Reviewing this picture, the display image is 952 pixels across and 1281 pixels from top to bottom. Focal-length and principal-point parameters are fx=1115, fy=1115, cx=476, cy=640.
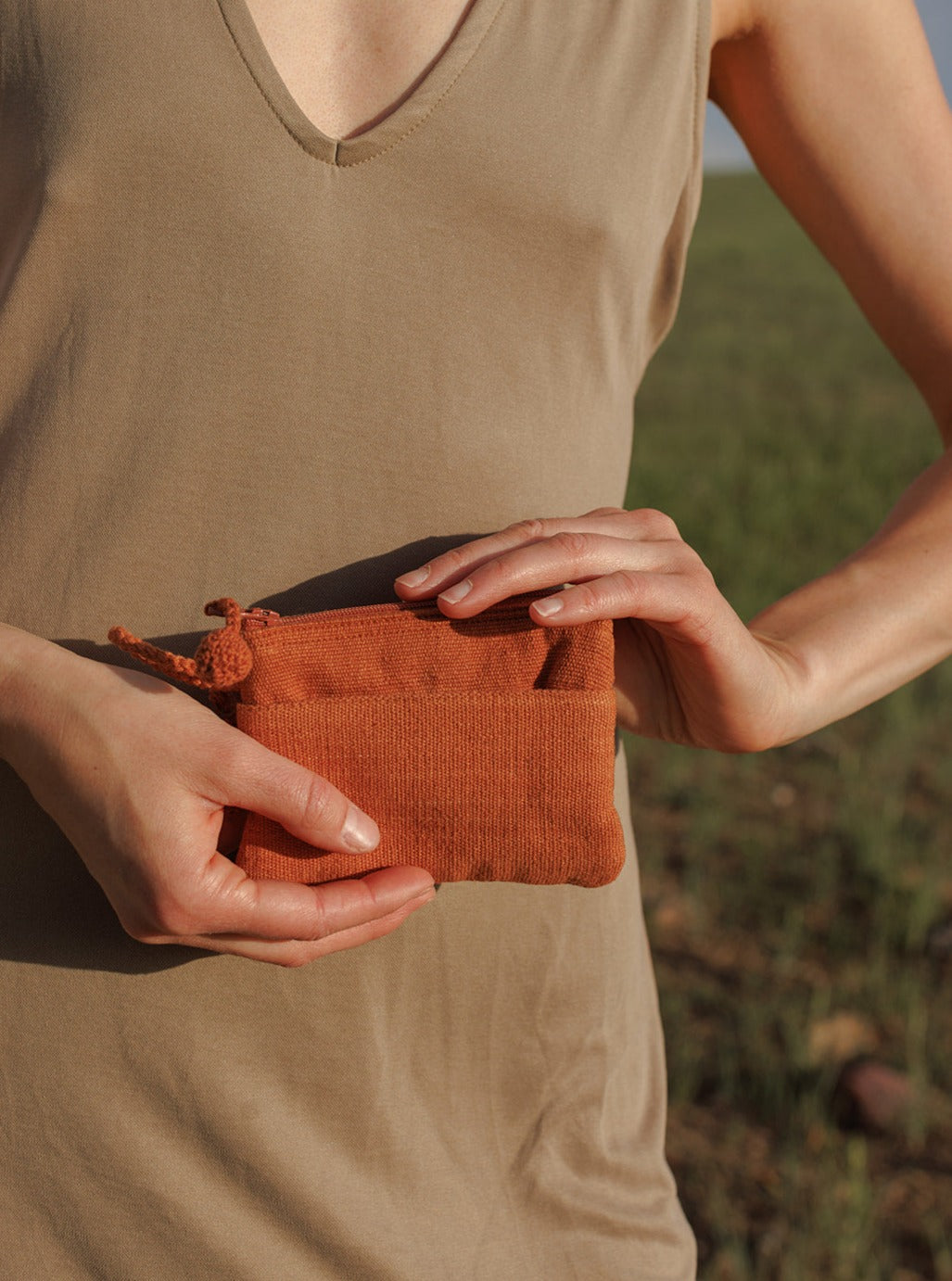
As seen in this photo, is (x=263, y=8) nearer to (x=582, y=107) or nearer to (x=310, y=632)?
(x=582, y=107)

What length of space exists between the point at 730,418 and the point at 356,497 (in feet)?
32.3

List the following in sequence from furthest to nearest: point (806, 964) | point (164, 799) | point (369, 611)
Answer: point (806, 964)
point (369, 611)
point (164, 799)

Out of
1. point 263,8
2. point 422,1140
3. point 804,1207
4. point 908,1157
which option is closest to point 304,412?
point 263,8

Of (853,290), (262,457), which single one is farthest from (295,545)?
(853,290)

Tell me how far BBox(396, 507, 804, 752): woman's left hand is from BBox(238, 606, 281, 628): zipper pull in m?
0.12

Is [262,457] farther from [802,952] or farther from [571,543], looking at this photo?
[802,952]

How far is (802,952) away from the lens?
3.44 metres

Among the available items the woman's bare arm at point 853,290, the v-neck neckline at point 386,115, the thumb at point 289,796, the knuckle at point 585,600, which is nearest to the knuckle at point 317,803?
the thumb at point 289,796

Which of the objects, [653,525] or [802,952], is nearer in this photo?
[653,525]

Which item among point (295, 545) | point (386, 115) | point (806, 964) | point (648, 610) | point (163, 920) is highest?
point (386, 115)

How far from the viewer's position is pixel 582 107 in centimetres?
113

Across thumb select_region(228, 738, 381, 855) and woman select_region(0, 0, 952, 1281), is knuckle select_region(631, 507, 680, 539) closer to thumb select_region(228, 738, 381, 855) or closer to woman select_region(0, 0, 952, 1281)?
woman select_region(0, 0, 952, 1281)

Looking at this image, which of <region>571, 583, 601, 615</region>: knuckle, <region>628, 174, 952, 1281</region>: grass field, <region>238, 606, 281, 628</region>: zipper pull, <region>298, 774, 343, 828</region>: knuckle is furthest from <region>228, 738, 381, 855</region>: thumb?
<region>628, 174, 952, 1281</region>: grass field

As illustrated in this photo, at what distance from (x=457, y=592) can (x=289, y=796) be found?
0.23 metres
